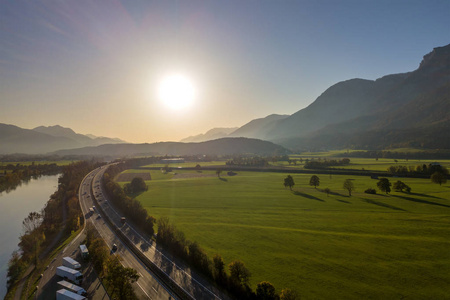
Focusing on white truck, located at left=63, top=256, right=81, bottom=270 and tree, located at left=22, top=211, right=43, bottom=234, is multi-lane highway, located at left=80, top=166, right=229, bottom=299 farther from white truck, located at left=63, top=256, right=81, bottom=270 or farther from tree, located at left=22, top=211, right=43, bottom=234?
tree, located at left=22, top=211, right=43, bottom=234

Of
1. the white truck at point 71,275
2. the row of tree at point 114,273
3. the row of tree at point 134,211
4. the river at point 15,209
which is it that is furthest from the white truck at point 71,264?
the row of tree at point 134,211

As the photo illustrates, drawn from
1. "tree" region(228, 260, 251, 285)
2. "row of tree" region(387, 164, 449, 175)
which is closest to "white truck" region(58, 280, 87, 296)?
A: "tree" region(228, 260, 251, 285)

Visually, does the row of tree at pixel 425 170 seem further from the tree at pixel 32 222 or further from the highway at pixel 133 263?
the tree at pixel 32 222

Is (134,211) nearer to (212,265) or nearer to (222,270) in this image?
(212,265)

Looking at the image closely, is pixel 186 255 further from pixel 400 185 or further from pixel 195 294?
pixel 400 185

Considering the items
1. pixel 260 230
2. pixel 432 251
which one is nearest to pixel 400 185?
pixel 432 251
